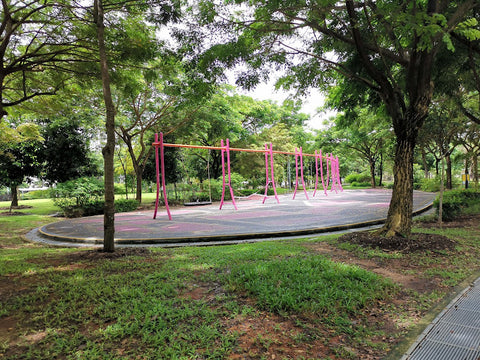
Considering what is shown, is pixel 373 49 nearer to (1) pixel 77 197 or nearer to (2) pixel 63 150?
(1) pixel 77 197

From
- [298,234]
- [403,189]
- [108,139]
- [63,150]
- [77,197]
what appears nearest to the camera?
[108,139]

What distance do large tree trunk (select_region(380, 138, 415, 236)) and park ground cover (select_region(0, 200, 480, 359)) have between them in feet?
2.00

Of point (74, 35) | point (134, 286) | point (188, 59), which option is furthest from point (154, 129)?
point (134, 286)

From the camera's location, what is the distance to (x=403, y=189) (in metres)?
5.95

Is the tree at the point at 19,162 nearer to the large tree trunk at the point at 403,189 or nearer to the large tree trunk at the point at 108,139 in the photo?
the large tree trunk at the point at 108,139

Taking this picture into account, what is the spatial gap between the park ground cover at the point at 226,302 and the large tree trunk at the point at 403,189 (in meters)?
0.61

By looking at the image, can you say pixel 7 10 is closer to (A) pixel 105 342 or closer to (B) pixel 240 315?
(A) pixel 105 342

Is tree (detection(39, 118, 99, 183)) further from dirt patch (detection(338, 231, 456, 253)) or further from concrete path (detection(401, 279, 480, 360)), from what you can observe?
concrete path (detection(401, 279, 480, 360))

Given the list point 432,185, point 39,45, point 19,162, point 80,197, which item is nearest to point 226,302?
point 39,45

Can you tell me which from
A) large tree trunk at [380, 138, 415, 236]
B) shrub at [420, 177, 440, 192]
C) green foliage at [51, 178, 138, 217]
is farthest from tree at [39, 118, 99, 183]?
shrub at [420, 177, 440, 192]

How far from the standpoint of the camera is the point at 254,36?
19.1 ft

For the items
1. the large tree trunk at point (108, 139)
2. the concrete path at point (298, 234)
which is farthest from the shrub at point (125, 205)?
the large tree trunk at point (108, 139)

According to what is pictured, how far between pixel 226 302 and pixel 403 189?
465 cm

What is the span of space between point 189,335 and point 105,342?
734 millimetres
